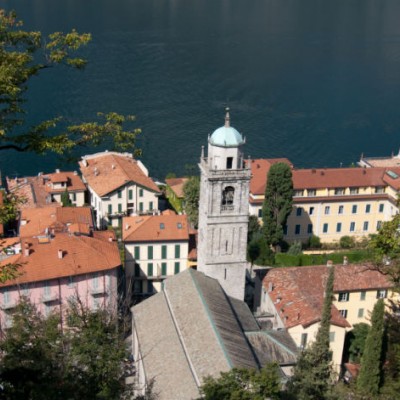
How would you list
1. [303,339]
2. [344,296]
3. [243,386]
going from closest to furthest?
1. [243,386]
2. [303,339]
3. [344,296]

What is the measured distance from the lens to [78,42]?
1970cm

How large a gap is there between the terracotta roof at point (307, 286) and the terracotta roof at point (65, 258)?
11.9 metres

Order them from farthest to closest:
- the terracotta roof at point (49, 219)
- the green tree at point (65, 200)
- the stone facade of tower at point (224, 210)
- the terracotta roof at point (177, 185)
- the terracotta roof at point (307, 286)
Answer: the terracotta roof at point (177, 185), the green tree at point (65, 200), the terracotta roof at point (49, 219), the terracotta roof at point (307, 286), the stone facade of tower at point (224, 210)

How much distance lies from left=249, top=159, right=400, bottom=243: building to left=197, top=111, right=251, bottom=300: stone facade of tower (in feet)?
66.3

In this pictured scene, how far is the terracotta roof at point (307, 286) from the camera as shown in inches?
1702

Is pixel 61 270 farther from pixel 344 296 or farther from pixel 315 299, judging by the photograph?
pixel 344 296

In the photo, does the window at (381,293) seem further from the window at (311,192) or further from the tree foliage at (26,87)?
the tree foliage at (26,87)

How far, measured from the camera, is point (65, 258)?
144ft

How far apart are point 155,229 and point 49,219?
30.0 feet

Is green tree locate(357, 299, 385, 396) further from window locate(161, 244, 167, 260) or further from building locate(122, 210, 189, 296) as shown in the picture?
window locate(161, 244, 167, 260)

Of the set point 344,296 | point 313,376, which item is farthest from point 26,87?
point 344,296

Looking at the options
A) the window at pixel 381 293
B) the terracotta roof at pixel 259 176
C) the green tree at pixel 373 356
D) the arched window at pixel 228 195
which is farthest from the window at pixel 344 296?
the terracotta roof at pixel 259 176

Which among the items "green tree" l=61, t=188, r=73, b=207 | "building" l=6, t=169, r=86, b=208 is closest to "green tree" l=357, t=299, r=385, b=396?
"green tree" l=61, t=188, r=73, b=207

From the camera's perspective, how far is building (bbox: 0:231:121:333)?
4197 cm
